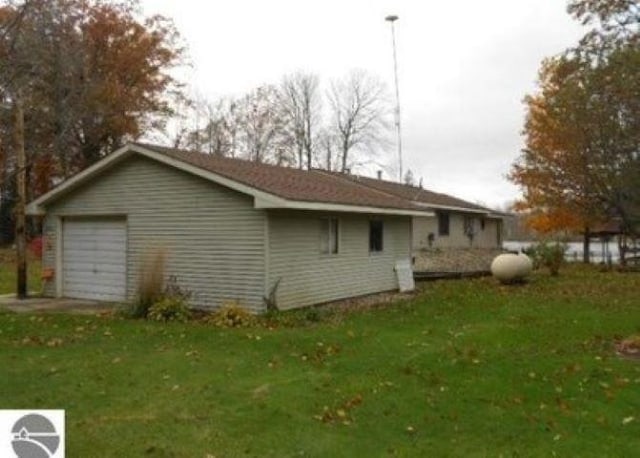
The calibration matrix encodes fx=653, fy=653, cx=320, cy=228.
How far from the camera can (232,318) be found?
12492 millimetres

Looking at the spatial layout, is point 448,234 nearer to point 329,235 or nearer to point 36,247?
point 329,235

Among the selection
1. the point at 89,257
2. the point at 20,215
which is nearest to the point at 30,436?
the point at 89,257

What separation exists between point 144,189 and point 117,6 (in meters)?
20.9

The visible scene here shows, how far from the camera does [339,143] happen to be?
5062 cm

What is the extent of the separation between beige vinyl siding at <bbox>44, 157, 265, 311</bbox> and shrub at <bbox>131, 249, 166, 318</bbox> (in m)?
0.93

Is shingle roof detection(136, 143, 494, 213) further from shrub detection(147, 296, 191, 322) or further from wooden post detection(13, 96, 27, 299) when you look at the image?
wooden post detection(13, 96, 27, 299)

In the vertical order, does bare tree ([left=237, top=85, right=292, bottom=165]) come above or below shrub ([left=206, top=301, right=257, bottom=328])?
above

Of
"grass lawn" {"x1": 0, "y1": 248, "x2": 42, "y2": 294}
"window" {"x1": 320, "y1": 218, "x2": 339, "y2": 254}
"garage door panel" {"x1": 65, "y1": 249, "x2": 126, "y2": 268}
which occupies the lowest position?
"grass lawn" {"x1": 0, "y1": 248, "x2": 42, "y2": 294}

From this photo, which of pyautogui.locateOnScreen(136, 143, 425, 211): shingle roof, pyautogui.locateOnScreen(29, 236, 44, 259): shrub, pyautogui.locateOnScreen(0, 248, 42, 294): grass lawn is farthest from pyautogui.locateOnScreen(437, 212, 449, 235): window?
pyautogui.locateOnScreen(29, 236, 44, 259): shrub

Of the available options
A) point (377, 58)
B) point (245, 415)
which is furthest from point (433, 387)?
point (377, 58)

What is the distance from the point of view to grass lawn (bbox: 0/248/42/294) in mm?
19391

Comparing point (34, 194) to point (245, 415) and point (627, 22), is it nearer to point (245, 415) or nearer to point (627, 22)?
point (627, 22)

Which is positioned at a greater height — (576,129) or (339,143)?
(339,143)

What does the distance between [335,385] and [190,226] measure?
763 cm
